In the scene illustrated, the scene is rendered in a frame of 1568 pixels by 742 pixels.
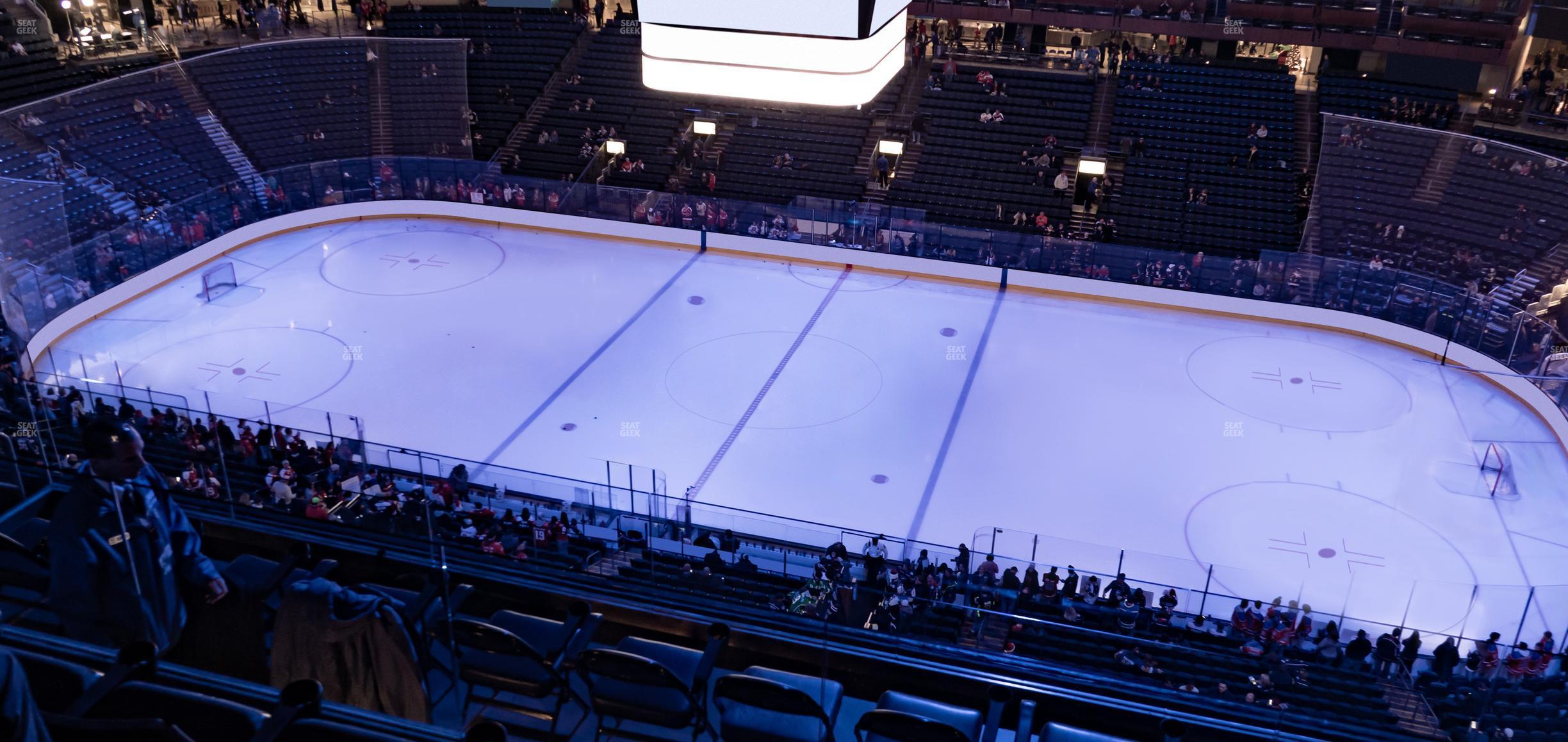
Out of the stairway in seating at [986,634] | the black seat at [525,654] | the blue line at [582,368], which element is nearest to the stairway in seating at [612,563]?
the blue line at [582,368]

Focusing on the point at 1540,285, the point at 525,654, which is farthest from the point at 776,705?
the point at 1540,285

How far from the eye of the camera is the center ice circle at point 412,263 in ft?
Answer: 74.5

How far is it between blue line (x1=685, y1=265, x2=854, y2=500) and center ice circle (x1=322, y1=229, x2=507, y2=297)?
7034 mm

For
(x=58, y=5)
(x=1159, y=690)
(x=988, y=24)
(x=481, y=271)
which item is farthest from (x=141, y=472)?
(x=988, y=24)

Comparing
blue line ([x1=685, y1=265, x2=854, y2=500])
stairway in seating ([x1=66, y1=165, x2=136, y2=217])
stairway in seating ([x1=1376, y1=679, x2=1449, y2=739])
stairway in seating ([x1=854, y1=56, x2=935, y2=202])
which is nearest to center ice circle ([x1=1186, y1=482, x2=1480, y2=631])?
stairway in seating ([x1=1376, y1=679, x2=1449, y2=739])

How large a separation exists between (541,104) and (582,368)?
12.5 m

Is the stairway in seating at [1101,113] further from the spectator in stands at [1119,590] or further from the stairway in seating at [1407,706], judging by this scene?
the stairway in seating at [1407,706]

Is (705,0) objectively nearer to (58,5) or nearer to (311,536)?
(311,536)

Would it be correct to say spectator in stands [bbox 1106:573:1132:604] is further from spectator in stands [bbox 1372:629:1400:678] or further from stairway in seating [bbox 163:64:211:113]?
stairway in seating [bbox 163:64:211:113]

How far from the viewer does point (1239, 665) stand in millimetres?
10367

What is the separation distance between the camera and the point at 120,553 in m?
4.18

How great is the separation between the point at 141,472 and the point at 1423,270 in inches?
911

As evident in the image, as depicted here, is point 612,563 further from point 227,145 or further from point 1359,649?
point 227,145

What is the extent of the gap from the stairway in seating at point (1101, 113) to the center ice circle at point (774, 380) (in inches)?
395
